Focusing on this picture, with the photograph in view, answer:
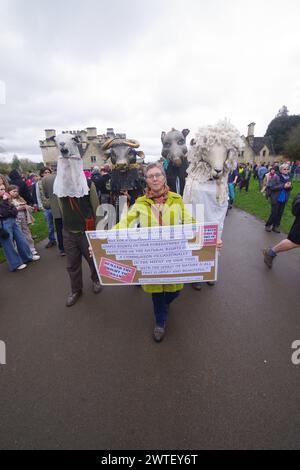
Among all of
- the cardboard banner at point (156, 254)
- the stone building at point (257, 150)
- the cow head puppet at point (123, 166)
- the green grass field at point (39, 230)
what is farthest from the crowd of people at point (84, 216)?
the stone building at point (257, 150)

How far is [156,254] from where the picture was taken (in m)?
2.05

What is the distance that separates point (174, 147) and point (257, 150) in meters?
48.4

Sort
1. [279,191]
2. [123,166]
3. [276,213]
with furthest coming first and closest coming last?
[276,213] < [279,191] < [123,166]

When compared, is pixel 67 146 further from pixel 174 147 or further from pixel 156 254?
pixel 156 254

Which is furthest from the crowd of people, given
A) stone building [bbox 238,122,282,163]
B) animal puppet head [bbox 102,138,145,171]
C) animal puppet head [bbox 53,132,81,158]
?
stone building [bbox 238,122,282,163]

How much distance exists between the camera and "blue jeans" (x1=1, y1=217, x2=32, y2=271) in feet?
14.4

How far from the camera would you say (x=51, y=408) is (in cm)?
185

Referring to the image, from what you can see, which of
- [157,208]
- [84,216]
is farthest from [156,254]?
[84,216]

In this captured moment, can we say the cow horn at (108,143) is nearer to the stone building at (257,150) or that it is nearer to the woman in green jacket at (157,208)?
the woman in green jacket at (157,208)

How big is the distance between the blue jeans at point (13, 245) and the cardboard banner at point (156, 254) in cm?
328

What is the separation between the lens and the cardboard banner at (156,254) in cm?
192

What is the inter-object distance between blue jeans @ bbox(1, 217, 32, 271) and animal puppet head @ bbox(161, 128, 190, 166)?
3530 millimetres
